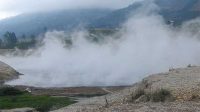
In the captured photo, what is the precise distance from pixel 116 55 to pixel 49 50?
98.9 ft

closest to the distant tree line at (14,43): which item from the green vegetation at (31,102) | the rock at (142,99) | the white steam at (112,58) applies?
the white steam at (112,58)

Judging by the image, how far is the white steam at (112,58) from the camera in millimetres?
88438

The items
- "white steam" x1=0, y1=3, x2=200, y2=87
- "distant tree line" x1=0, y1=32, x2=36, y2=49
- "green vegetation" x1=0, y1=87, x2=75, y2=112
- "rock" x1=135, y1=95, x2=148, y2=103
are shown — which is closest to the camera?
"rock" x1=135, y1=95, x2=148, y2=103

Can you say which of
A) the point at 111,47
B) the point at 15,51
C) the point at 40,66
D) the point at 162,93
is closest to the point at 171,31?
the point at 111,47

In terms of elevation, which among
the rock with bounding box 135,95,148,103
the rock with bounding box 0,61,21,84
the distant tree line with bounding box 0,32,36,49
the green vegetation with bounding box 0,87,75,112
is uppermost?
the distant tree line with bounding box 0,32,36,49

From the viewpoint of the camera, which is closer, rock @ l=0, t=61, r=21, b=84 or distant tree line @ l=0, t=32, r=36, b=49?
rock @ l=0, t=61, r=21, b=84

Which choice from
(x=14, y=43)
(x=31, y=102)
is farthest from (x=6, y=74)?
(x=14, y=43)

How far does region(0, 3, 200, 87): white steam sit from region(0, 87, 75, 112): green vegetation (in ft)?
71.3

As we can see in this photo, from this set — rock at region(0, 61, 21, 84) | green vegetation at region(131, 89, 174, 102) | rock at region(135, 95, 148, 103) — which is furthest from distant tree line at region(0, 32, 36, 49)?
green vegetation at region(131, 89, 174, 102)

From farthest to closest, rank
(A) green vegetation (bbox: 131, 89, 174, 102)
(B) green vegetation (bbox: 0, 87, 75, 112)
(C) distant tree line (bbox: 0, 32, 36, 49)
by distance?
(C) distant tree line (bbox: 0, 32, 36, 49) < (B) green vegetation (bbox: 0, 87, 75, 112) < (A) green vegetation (bbox: 131, 89, 174, 102)

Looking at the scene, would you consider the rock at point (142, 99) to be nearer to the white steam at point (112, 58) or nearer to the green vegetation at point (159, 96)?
the green vegetation at point (159, 96)

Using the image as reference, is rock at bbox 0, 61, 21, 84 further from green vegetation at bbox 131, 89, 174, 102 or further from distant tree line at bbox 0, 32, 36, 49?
green vegetation at bbox 131, 89, 174, 102

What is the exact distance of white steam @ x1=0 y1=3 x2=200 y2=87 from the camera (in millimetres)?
88438

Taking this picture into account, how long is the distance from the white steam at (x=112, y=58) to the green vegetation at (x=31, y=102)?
2172cm
